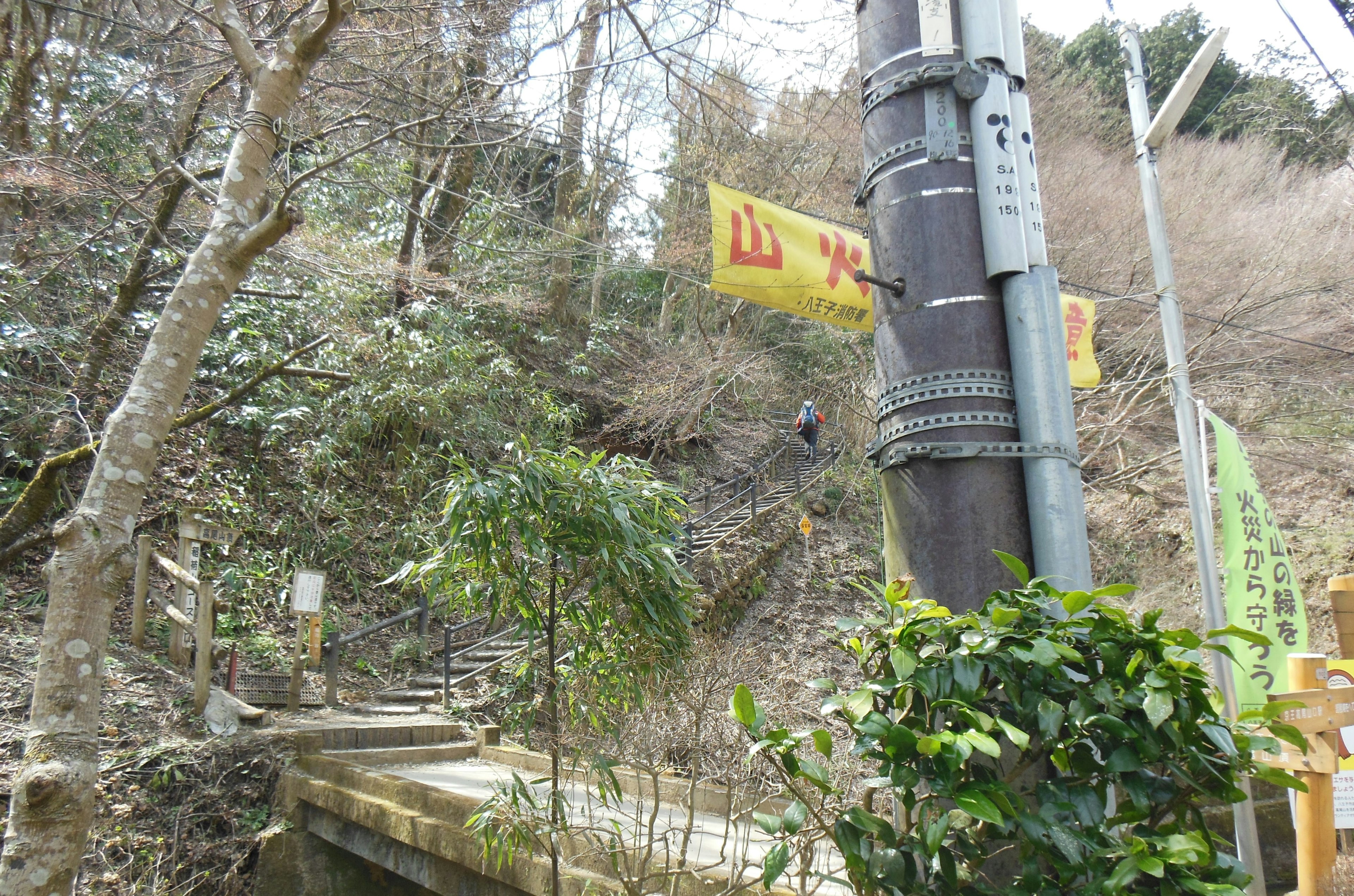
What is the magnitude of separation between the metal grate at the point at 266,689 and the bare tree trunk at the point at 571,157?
535 cm

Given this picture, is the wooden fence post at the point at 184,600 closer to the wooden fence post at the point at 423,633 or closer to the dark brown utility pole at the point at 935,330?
the wooden fence post at the point at 423,633

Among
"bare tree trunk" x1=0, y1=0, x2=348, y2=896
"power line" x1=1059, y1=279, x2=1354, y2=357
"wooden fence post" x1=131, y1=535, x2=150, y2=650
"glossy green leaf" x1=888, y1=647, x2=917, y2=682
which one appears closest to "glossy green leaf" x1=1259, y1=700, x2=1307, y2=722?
"glossy green leaf" x1=888, y1=647, x2=917, y2=682

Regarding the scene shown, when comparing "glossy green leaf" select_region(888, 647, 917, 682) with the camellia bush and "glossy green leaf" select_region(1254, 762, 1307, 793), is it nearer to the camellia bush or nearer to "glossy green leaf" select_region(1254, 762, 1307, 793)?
the camellia bush

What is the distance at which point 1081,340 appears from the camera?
8.41 metres

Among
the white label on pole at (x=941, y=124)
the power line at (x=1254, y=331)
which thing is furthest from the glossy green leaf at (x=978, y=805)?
the power line at (x=1254, y=331)

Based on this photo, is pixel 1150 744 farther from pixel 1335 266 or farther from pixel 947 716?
pixel 1335 266

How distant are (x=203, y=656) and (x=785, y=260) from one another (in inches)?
238

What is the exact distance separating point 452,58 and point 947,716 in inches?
288

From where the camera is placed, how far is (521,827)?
3.22 m

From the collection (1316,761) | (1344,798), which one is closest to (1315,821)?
(1316,761)

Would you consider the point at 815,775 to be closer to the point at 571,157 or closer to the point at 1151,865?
the point at 1151,865

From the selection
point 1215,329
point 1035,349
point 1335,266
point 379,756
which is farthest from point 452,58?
point 1335,266

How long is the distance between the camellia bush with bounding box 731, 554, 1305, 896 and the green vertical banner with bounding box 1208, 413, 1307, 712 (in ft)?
16.5

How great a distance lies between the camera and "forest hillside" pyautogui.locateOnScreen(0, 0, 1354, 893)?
21.5 feet
